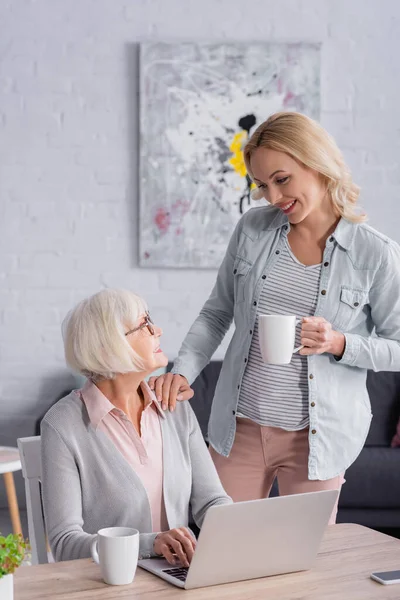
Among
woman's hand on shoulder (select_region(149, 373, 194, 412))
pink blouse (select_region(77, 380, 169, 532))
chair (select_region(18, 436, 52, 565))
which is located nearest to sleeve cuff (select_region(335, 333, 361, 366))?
woman's hand on shoulder (select_region(149, 373, 194, 412))

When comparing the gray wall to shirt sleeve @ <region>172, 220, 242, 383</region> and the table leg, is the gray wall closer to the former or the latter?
the table leg

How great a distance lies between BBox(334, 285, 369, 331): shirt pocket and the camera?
6.40 ft

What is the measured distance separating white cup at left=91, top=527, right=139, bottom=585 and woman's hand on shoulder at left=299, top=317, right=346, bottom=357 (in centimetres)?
67

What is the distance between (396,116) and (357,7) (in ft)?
1.80

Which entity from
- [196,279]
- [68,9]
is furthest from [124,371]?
[68,9]

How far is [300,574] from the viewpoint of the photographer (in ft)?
4.58

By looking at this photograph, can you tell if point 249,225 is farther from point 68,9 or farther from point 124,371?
point 68,9

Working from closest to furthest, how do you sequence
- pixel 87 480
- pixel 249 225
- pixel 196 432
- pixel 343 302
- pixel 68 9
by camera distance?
pixel 87 480 < pixel 196 432 < pixel 343 302 < pixel 249 225 < pixel 68 9

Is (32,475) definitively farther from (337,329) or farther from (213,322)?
(337,329)

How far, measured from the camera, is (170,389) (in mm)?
1831

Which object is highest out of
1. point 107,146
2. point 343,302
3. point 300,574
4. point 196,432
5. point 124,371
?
point 107,146

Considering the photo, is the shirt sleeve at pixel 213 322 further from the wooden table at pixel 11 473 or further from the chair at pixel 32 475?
the wooden table at pixel 11 473

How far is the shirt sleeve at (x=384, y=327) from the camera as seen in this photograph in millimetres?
1893

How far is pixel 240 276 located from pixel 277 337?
1.19 ft
